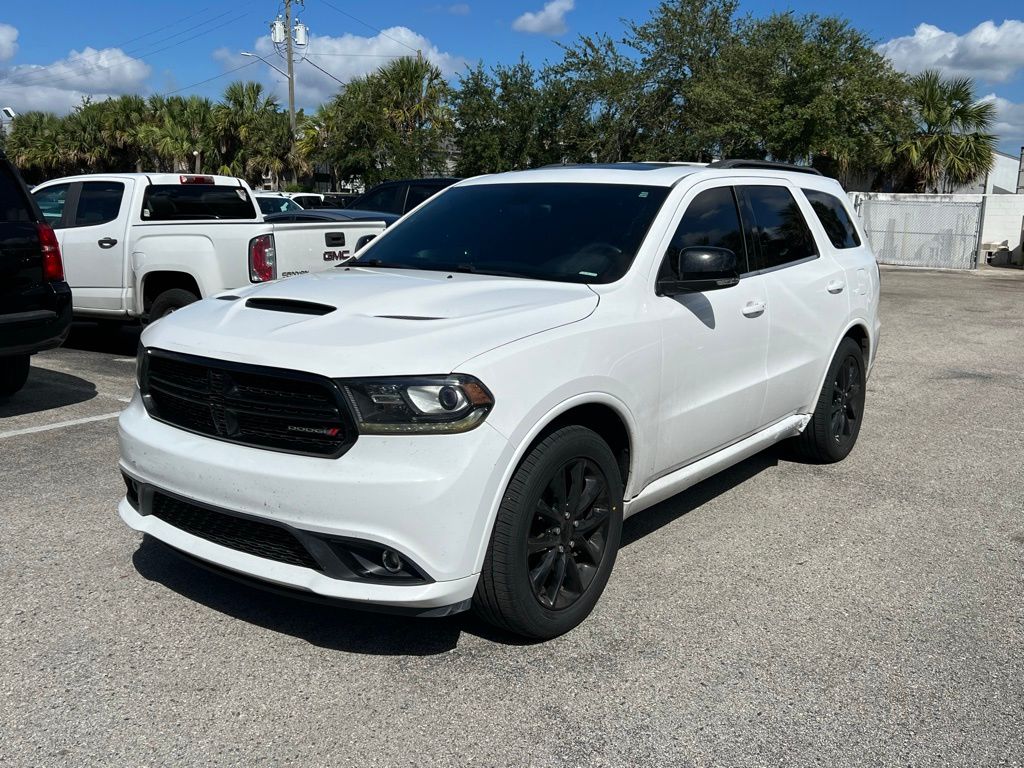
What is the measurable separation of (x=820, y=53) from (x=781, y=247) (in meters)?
23.1

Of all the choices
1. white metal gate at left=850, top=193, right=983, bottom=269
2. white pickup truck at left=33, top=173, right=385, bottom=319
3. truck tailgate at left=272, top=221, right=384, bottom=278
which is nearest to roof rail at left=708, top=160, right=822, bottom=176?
white pickup truck at left=33, top=173, right=385, bottom=319

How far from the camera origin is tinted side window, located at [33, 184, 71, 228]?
32.8ft

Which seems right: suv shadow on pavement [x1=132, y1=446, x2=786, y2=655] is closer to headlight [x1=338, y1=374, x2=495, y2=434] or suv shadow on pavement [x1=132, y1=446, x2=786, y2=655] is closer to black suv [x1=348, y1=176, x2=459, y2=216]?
headlight [x1=338, y1=374, x2=495, y2=434]

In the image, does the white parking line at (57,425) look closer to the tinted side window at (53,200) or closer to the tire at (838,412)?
the tinted side window at (53,200)

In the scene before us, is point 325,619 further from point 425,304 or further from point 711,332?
point 711,332

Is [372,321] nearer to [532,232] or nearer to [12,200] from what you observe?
[532,232]

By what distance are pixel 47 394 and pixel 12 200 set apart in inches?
70.0

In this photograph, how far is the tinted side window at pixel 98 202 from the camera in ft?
31.7

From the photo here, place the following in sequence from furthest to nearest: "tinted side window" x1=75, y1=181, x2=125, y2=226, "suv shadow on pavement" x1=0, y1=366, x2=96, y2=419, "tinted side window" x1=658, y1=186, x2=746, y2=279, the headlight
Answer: "tinted side window" x1=75, y1=181, x2=125, y2=226 < "suv shadow on pavement" x1=0, y1=366, x2=96, y2=419 < "tinted side window" x1=658, y1=186, x2=746, y2=279 < the headlight

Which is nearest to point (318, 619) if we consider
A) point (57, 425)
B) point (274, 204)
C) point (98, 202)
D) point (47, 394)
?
point (57, 425)

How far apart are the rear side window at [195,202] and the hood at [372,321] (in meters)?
6.05

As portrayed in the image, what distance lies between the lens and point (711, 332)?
4500mm

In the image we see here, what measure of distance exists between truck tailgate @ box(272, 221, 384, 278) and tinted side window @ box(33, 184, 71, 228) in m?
2.68

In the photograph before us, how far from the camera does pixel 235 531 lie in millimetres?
3414
